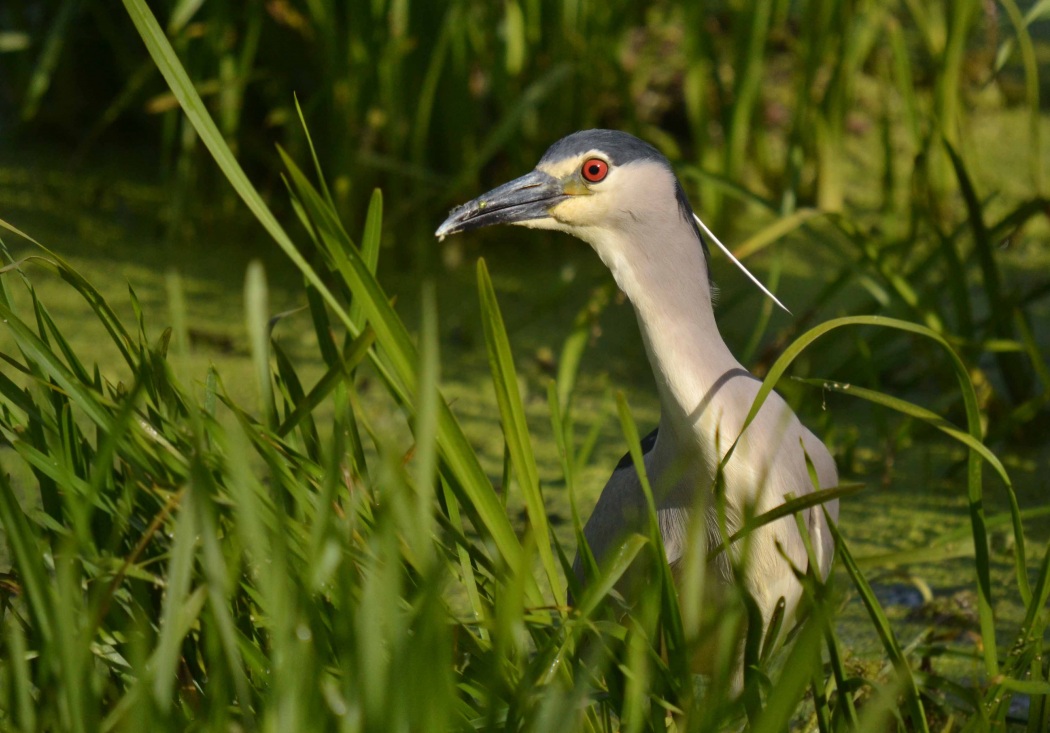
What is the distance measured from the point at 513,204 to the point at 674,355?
323mm

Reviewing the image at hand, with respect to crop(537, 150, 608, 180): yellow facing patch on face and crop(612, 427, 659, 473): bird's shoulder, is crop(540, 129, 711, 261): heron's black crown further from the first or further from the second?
crop(612, 427, 659, 473): bird's shoulder

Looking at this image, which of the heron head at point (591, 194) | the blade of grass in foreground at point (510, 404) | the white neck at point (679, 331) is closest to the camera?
the blade of grass in foreground at point (510, 404)

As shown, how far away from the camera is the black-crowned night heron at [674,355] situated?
1408mm

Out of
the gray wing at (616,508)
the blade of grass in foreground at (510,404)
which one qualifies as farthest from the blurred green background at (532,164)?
the blade of grass in foreground at (510,404)

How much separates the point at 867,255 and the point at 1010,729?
86 cm

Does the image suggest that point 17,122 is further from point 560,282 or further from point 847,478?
point 847,478

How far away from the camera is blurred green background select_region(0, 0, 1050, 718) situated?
2295 millimetres

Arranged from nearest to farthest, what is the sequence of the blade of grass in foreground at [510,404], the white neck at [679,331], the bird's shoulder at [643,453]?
the blade of grass in foreground at [510,404]
the white neck at [679,331]
the bird's shoulder at [643,453]

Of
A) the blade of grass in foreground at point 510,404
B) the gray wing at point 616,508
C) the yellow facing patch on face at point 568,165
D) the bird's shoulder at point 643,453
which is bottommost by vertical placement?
the gray wing at point 616,508

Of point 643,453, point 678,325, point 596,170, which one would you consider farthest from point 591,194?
point 643,453

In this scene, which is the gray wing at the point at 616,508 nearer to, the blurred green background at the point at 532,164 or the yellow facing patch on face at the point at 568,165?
the yellow facing patch on face at the point at 568,165

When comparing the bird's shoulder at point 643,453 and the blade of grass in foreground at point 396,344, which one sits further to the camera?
the bird's shoulder at point 643,453

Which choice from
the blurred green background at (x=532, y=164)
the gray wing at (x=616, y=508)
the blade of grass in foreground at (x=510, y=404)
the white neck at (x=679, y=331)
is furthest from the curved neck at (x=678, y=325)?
the blurred green background at (x=532, y=164)

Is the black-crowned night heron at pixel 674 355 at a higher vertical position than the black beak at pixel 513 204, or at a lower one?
lower
